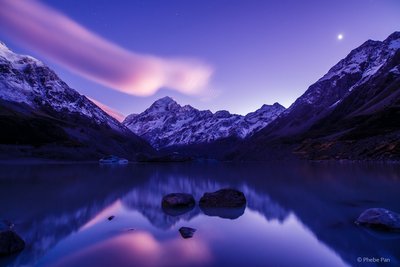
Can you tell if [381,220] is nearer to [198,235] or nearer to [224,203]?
[198,235]

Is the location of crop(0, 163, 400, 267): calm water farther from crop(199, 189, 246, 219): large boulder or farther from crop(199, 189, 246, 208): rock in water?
crop(199, 189, 246, 208): rock in water

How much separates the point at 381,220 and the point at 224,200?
509 inches

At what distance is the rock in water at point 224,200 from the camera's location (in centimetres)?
2720

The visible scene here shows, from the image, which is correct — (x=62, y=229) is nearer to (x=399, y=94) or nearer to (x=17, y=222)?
(x=17, y=222)

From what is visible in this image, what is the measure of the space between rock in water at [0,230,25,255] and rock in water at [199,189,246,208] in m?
15.6

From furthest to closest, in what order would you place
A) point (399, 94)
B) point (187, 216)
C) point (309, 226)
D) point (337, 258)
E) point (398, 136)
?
1. point (399, 94)
2. point (398, 136)
3. point (187, 216)
4. point (309, 226)
5. point (337, 258)

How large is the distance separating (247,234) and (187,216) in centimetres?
640

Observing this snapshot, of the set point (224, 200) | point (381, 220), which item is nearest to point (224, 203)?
point (224, 200)

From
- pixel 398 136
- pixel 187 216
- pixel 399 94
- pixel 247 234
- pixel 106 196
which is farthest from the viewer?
pixel 399 94

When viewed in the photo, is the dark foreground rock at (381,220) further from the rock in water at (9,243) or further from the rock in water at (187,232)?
the rock in water at (9,243)

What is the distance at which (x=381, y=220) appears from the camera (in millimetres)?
17516

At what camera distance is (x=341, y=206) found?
25203mm

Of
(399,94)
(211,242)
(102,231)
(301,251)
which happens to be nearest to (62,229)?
(102,231)

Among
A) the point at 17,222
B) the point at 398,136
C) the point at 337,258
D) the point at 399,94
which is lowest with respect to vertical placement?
the point at 337,258
